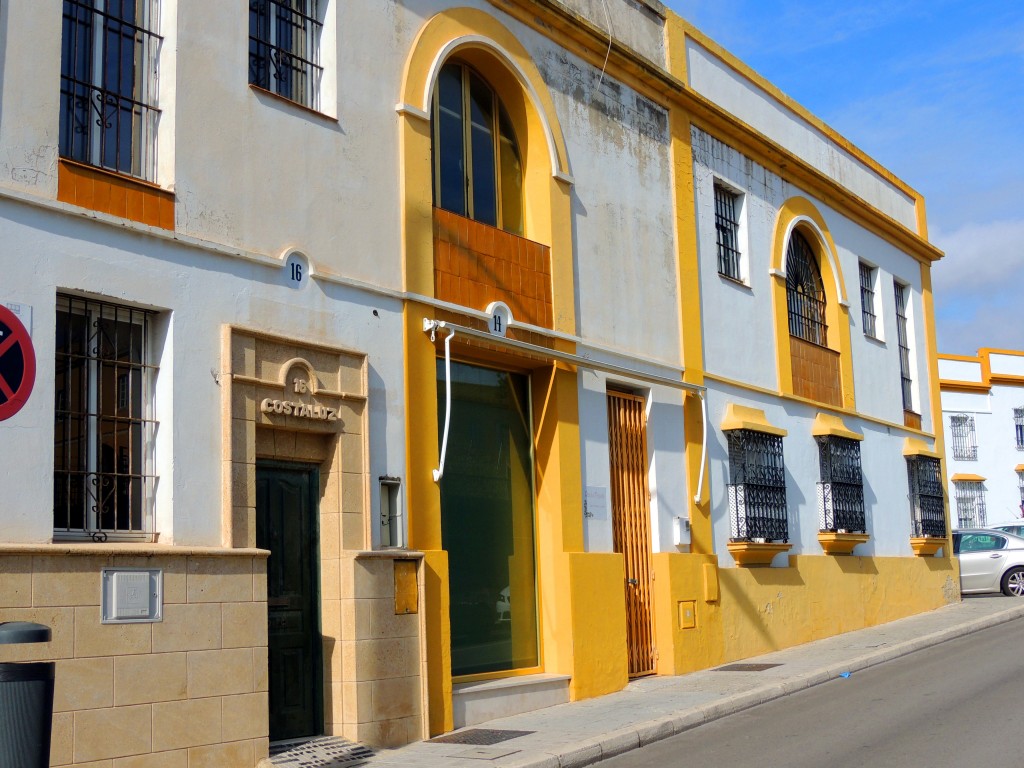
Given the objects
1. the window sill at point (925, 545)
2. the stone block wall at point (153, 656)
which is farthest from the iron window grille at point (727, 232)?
the stone block wall at point (153, 656)

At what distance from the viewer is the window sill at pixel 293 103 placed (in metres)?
9.69

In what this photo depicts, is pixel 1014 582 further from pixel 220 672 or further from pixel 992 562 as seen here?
pixel 220 672

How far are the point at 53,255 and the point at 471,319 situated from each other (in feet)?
14.9

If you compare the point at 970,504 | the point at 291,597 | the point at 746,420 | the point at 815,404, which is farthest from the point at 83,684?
the point at 970,504

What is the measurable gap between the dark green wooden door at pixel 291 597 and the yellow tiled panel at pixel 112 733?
5.01ft

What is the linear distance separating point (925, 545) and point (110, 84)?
54.2ft

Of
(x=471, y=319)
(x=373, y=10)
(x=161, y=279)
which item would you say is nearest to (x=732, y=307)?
(x=471, y=319)

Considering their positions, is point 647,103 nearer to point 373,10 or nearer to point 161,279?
point 373,10

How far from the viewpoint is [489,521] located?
472 inches

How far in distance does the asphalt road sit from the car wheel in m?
9.65

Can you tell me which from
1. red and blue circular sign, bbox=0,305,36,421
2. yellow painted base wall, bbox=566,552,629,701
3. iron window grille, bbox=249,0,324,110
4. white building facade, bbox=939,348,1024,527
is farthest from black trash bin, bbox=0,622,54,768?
white building facade, bbox=939,348,1024,527

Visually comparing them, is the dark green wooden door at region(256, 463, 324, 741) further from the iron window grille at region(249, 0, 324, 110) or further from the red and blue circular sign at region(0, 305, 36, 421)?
the iron window grille at region(249, 0, 324, 110)

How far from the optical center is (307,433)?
9750 millimetres

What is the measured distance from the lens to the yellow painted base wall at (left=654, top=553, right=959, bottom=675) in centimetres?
1408
